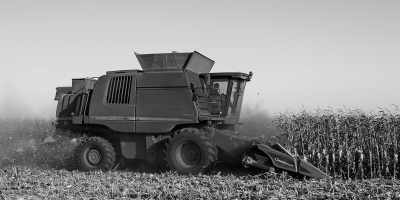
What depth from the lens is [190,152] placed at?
939 cm

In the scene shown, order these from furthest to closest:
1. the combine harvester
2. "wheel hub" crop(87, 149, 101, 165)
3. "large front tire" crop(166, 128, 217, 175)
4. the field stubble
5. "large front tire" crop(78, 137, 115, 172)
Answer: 1. "wheel hub" crop(87, 149, 101, 165)
2. "large front tire" crop(78, 137, 115, 172)
3. the combine harvester
4. "large front tire" crop(166, 128, 217, 175)
5. the field stubble

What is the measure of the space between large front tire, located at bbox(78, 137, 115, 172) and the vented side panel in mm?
1056

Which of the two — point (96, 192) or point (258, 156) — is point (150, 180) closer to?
point (96, 192)

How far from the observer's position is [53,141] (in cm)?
1103

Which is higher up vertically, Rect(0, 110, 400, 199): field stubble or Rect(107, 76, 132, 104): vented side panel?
Rect(107, 76, 132, 104): vented side panel

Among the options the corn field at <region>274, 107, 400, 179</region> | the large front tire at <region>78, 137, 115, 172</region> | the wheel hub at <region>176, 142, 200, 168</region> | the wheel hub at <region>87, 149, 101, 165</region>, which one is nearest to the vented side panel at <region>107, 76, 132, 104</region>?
the large front tire at <region>78, 137, 115, 172</region>

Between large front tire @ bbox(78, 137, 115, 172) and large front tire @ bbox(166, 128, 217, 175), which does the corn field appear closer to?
large front tire @ bbox(166, 128, 217, 175)

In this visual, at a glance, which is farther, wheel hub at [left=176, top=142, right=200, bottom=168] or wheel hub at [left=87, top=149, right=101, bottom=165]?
wheel hub at [left=87, top=149, right=101, bottom=165]

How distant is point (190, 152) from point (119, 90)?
2427 mm

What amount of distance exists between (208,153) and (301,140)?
3.57 meters

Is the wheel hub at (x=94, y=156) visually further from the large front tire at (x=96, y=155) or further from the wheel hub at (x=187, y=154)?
the wheel hub at (x=187, y=154)

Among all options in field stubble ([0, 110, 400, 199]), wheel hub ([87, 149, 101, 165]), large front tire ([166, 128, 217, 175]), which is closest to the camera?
field stubble ([0, 110, 400, 199])

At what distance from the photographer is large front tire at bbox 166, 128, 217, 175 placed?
Answer: 9.08 m

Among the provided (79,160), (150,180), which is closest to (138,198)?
(150,180)
